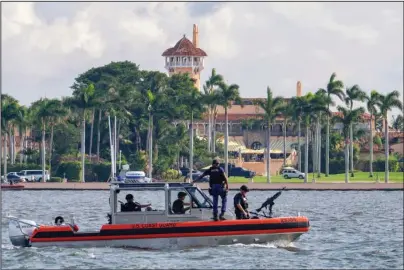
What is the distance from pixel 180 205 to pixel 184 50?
142114mm

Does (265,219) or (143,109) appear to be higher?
(143,109)

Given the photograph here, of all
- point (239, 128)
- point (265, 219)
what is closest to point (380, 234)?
point (265, 219)

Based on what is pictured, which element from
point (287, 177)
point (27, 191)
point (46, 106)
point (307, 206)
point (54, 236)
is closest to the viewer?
point (54, 236)

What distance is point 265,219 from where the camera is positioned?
4112cm

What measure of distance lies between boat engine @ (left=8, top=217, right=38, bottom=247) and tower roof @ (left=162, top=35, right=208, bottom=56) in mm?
141457

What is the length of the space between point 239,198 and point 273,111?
286 ft

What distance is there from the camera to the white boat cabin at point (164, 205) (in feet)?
133

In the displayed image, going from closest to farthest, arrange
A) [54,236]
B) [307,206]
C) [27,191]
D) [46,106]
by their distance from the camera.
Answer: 1. [54,236]
2. [307,206]
3. [27,191]
4. [46,106]

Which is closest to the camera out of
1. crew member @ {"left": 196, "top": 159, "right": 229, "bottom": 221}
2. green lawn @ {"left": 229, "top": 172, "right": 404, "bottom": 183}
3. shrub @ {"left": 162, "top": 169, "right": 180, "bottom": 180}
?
crew member @ {"left": 196, "top": 159, "right": 229, "bottom": 221}

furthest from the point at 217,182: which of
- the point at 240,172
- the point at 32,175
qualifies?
the point at 240,172

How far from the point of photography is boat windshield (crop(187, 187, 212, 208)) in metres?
41.0

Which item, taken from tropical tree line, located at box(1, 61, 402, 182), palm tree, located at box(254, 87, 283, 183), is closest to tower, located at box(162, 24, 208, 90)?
tropical tree line, located at box(1, 61, 402, 182)

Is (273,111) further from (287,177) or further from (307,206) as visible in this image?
(307,206)

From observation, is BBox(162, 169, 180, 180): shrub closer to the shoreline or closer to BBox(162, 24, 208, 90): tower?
the shoreline
